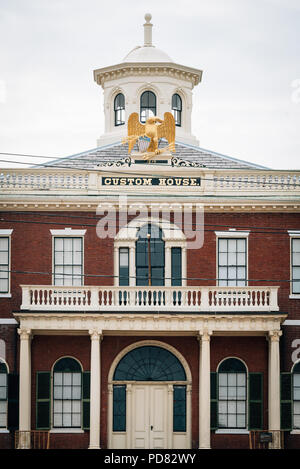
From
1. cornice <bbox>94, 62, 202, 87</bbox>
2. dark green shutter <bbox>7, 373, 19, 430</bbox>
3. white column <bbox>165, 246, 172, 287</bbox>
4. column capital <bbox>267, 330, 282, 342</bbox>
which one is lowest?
dark green shutter <bbox>7, 373, 19, 430</bbox>

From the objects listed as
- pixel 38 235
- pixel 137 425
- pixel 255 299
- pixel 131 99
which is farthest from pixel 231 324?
pixel 131 99

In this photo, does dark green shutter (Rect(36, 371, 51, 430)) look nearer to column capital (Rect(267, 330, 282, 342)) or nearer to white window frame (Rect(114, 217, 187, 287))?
white window frame (Rect(114, 217, 187, 287))

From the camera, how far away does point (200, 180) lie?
44.3 m

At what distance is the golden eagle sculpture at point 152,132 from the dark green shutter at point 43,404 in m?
8.65

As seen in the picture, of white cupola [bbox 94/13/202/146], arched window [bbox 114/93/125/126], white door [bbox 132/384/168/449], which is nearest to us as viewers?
white door [bbox 132/384/168/449]

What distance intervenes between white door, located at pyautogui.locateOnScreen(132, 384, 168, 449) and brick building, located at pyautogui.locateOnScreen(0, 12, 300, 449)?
42mm

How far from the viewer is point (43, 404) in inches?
1679

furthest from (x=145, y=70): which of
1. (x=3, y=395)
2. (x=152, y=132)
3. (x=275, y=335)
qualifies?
(x=3, y=395)

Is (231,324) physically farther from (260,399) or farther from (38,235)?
(38,235)

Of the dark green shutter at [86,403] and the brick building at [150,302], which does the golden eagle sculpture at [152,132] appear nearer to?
the brick building at [150,302]

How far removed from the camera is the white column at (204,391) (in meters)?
41.3

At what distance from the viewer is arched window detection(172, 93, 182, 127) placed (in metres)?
51.0

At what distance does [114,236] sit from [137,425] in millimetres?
6488

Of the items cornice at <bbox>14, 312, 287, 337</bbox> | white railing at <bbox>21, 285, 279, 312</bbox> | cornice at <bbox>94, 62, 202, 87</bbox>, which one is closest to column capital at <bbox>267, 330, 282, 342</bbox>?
cornice at <bbox>14, 312, 287, 337</bbox>
